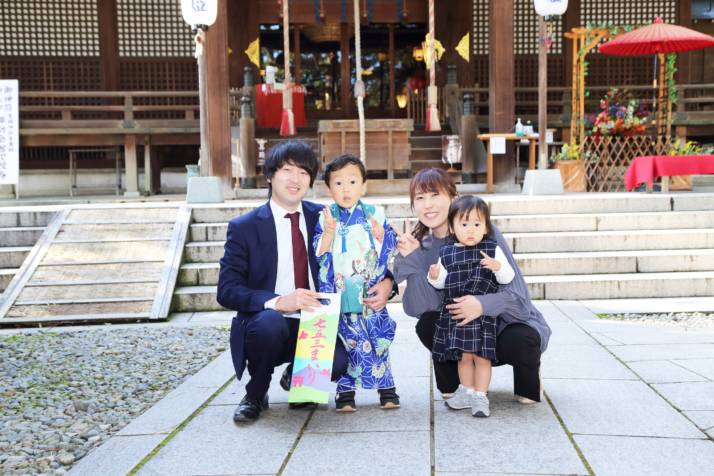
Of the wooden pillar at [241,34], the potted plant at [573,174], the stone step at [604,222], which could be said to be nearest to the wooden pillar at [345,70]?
the wooden pillar at [241,34]

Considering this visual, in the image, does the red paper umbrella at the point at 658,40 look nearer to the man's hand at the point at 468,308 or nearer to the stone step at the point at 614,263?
the stone step at the point at 614,263

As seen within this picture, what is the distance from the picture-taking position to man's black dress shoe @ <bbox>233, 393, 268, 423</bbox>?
343cm

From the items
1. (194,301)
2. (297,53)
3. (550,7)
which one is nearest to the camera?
(194,301)

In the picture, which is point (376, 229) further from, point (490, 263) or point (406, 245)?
point (490, 263)

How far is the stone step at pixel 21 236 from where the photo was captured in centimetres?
798

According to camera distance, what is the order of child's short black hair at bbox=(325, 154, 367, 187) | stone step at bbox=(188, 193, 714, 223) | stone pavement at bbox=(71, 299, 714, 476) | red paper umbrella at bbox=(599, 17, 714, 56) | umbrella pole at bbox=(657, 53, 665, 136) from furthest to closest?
umbrella pole at bbox=(657, 53, 665, 136) < red paper umbrella at bbox=(599, 17, 714, 56) < stone step at bbox=(188, 193, 714, 223) < child's short black hair at bbox=(325, 154, 367, 187) < stone pavement at bbox=(71, 299, 714, 476)

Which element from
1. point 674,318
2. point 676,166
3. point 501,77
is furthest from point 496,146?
point 674,318

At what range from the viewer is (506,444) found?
9.96ft

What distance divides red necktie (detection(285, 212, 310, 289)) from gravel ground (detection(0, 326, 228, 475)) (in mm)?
1143

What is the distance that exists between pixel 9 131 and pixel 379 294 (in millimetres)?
11649

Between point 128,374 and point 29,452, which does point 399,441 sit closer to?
point 29,452

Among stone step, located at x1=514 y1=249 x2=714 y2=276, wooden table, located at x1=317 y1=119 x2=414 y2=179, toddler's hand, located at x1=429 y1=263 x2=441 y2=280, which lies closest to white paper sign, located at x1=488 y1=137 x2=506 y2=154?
wooden table, located at x1=317 y1=119 x2=414 y2=179

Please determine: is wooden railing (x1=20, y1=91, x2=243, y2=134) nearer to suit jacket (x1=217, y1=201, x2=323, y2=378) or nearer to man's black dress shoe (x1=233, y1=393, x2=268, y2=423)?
suit jacket (x1=217, y1=201, x2=323, y2=378)

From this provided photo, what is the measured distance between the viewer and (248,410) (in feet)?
11.3
